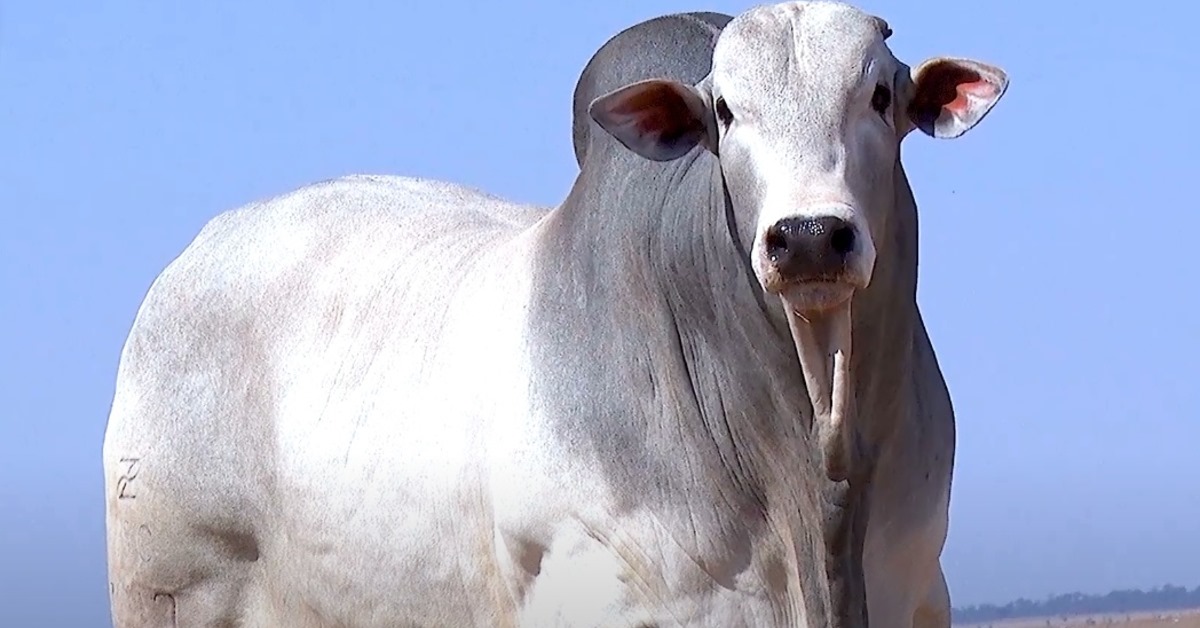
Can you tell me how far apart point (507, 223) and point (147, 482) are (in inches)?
64.1

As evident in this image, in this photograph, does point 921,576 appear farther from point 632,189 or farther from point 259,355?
point 259,355

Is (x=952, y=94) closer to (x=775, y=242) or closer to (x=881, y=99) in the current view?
(x=881, y=99)

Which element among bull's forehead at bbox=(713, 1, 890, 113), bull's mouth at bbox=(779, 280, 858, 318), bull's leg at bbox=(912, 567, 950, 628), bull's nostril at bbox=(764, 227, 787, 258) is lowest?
bull's leg at bbox=(912, 567, 950, 628)

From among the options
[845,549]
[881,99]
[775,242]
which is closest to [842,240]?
[775,242]

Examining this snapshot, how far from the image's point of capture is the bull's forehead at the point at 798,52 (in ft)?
23.5

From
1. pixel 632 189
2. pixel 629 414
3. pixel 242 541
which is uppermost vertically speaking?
pixel 632 189

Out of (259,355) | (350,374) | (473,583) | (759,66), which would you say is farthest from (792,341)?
(259,355)

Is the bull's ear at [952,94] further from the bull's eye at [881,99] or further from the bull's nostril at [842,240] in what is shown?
the bull's nostril at [842,240]

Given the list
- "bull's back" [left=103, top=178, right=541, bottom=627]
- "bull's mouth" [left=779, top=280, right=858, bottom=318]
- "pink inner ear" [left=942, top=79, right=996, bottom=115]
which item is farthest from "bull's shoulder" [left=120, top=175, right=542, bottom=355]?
"bull's mouth" [left=779, top=280, right=858, bottom=318]

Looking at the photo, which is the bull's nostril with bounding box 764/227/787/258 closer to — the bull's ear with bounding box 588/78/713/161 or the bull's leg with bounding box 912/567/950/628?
the bull's ear with bounding box 588/78/713/161

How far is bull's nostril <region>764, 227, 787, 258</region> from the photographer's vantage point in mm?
6695

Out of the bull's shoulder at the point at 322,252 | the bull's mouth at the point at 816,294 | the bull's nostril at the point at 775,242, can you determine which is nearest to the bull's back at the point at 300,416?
the bull's shoulder at the point at 322,252

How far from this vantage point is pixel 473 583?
830 cm

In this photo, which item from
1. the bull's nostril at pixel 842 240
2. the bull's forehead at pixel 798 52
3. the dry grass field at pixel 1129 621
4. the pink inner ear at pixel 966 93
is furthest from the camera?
the dry grass field at pixel 1129 621
